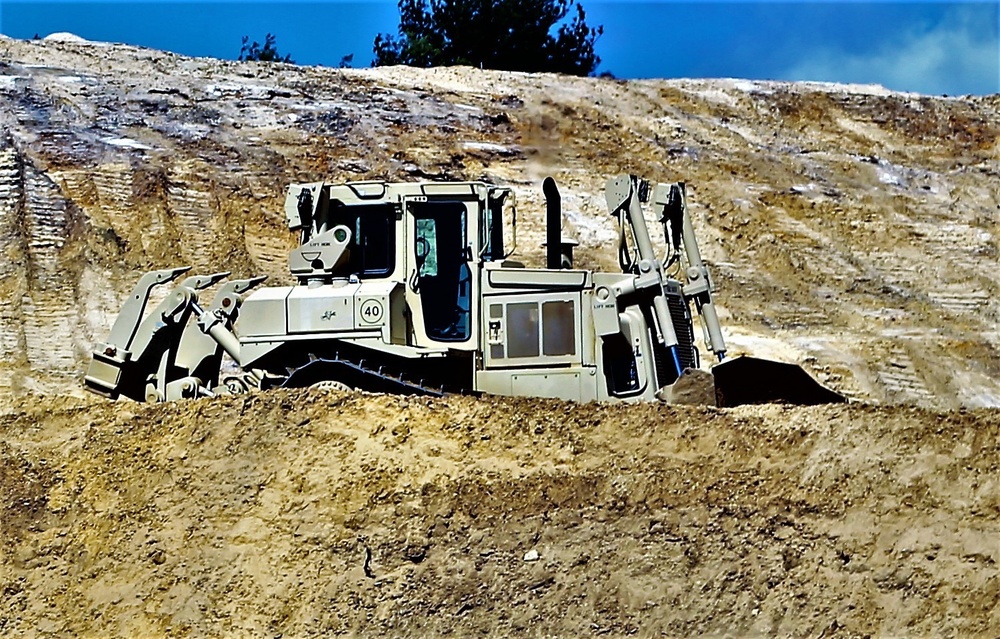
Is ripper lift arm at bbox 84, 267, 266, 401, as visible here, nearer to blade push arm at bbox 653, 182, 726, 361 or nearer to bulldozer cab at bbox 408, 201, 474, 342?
bulldozer cab at bbox 408, 201, 474, 342

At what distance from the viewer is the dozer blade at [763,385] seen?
15.7 metres

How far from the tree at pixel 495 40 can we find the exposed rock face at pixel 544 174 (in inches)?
298

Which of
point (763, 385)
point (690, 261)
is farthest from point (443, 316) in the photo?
point (763, 385)

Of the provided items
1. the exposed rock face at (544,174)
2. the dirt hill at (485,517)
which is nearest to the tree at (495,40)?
the exposed rock face at (544,174)

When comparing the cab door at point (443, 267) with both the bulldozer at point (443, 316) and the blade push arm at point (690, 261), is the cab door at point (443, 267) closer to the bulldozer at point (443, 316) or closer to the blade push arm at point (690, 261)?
the bulldozer at point (443, 316)

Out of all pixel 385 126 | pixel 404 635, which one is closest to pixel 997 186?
pixel 385 126

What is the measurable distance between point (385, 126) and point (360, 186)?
1378 cm

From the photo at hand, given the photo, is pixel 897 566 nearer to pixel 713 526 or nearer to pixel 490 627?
pixel 713 526

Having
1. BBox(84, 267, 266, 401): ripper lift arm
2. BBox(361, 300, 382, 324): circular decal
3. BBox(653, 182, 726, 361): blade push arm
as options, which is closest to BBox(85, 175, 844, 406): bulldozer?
BBox(361, 300, 382, 324): circular decal

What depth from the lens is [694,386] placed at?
1441 cm

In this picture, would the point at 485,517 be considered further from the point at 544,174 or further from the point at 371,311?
the point at 544,174

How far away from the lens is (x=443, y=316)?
49.4ft

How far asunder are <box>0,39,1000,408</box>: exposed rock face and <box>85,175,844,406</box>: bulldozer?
759cm

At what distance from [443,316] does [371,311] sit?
837mm
